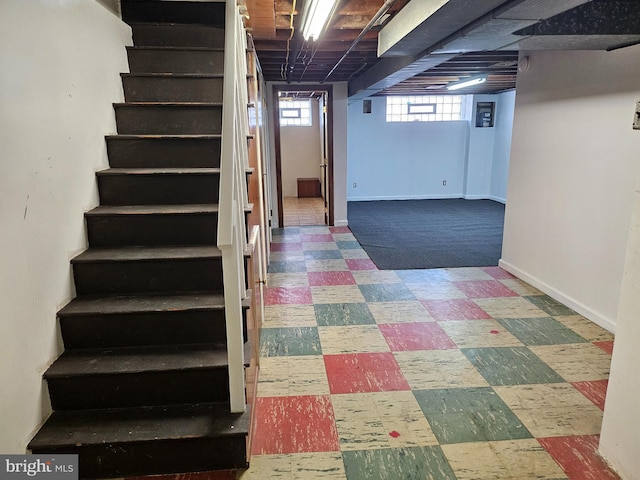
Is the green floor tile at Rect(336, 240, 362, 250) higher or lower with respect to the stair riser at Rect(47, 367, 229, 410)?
lower

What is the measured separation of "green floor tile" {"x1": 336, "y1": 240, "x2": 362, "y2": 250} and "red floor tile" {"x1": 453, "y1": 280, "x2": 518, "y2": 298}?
182cm

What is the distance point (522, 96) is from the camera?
4.35 m

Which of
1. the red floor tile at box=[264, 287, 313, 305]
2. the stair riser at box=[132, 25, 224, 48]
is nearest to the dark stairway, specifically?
the stair riser at box=[132, 25, 224, 48]

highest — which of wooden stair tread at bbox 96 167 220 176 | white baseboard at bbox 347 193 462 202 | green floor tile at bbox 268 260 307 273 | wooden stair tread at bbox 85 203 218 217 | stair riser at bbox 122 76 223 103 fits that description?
stair riser at bbox 122 76 223 103

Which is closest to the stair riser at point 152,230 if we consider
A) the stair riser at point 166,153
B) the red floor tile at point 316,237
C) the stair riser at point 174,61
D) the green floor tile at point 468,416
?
the stair riser at point 166,153

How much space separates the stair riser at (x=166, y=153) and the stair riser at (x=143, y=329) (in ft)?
3.45

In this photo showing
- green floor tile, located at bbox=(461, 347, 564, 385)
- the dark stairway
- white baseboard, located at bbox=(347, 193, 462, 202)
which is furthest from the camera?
white baseboard, located at bbox=(347, 193, 462, 202)

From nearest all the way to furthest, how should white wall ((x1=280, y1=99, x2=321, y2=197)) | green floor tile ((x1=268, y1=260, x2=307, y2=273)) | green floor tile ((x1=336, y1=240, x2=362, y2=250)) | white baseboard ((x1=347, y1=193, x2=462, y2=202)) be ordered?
green floor tile ((x1=268, y1=260, x2=307, y2=273)) → green floor tile ((x1=336, y1=240, x2=362, y2=250)) → white baseboard ((x1=347, y1=193, x2=462, y2=202)) → white wall ((x1=280, y1=99, x2=321, y2=197))

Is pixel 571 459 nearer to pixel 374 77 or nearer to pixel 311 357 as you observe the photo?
pixel 311 357

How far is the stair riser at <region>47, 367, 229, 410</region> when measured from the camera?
195cm

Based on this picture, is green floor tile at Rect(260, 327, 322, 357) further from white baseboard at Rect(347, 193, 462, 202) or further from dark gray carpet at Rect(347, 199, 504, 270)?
white baseboard at Rect(347, 193, 462, 202)

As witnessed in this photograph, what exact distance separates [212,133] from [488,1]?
1809mm

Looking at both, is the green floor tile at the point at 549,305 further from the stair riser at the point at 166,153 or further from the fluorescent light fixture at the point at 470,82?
the fluorescent light fixture at the point at 470,82

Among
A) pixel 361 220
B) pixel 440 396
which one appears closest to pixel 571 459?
pixel 440 396
